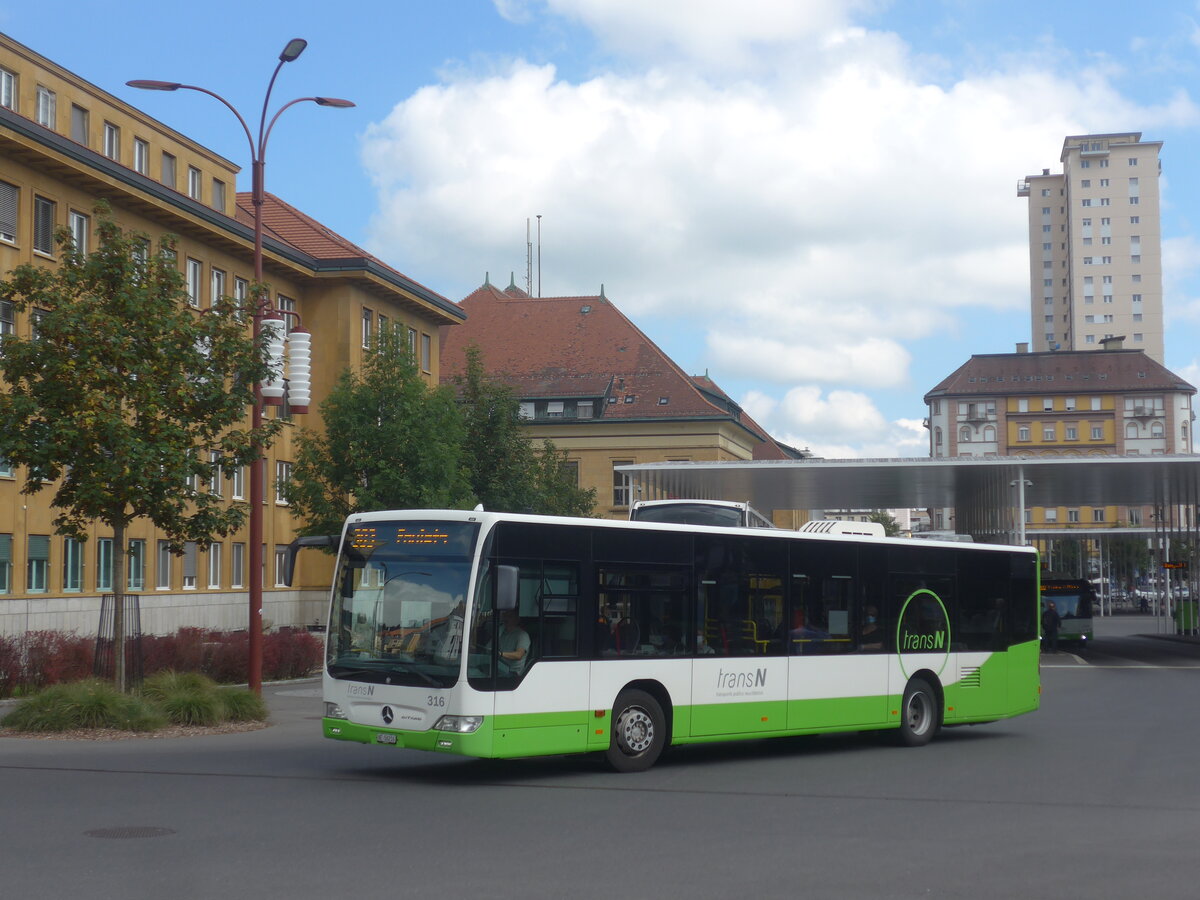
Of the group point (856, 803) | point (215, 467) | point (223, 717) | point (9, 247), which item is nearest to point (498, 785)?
point (856, 803)

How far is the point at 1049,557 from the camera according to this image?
117 m

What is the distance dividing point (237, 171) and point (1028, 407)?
104703 millimetres

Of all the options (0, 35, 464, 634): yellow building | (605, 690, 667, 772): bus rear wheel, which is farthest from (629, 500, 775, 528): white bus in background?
(605, 690, 667, 772): bus rear wheel

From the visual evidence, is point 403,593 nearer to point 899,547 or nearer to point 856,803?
point 856,803

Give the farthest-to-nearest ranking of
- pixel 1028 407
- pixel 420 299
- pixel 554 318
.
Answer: pixel 1028 407 → pixel 554 318 → pixel 420 299

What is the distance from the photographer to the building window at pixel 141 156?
45.4m

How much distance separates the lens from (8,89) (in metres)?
39.4

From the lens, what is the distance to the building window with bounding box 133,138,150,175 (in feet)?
149

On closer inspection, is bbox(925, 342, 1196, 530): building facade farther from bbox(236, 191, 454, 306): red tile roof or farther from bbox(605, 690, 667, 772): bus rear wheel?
bbox(605, 690, 667, 772): bus rear wheel

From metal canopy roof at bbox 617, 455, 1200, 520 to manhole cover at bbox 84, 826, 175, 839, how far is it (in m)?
33.4

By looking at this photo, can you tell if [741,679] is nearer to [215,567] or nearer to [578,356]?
[215,567]

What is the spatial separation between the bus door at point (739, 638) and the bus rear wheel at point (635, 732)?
1.60 feet

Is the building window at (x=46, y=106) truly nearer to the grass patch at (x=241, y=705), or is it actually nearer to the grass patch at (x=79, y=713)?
the grass patch at (x=241, y=705)

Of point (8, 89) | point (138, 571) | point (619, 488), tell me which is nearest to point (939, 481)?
point (138, 571)
